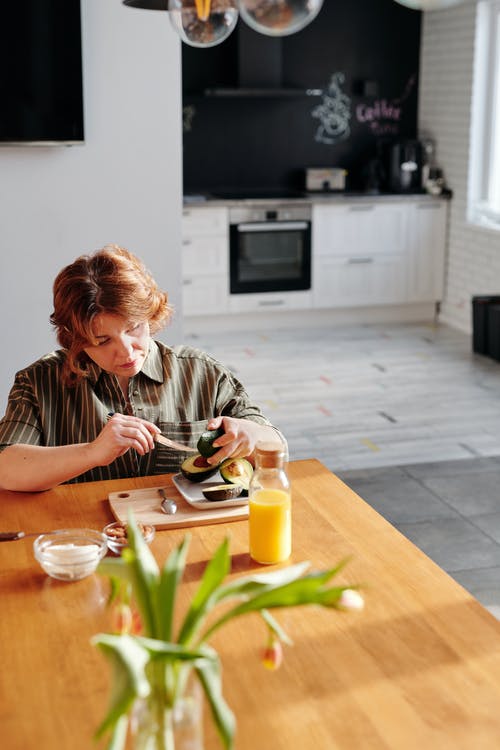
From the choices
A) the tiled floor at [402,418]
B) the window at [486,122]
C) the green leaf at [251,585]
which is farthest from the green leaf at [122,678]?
the window at [486,122]

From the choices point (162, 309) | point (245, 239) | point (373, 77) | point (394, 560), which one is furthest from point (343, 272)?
point (394, 560)

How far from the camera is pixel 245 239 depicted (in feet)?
21.7

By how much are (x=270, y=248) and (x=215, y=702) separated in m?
5.90

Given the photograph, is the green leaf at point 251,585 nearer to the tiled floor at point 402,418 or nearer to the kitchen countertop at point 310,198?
the tiled floor at point 402,418

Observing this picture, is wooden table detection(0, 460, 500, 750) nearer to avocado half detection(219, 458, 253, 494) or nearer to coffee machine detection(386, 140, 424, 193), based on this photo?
→ avocado half detection(219, 458, 253, 494)

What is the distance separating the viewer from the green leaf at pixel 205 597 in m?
0.97

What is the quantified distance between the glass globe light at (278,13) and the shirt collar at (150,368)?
891 millimetres

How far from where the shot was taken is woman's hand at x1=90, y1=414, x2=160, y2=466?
6.14 feet

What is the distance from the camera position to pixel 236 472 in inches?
75.8

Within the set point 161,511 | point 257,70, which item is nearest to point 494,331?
point 257,70

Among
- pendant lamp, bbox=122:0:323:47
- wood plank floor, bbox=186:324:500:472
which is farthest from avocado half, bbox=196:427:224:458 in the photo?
wood plank floor, bbox=186:324:500:472

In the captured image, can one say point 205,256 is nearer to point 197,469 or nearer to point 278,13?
point 197,469

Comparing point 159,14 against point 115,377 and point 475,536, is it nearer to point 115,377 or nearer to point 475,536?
point 115,377

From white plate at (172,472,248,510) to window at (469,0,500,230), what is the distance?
16.4 ft
